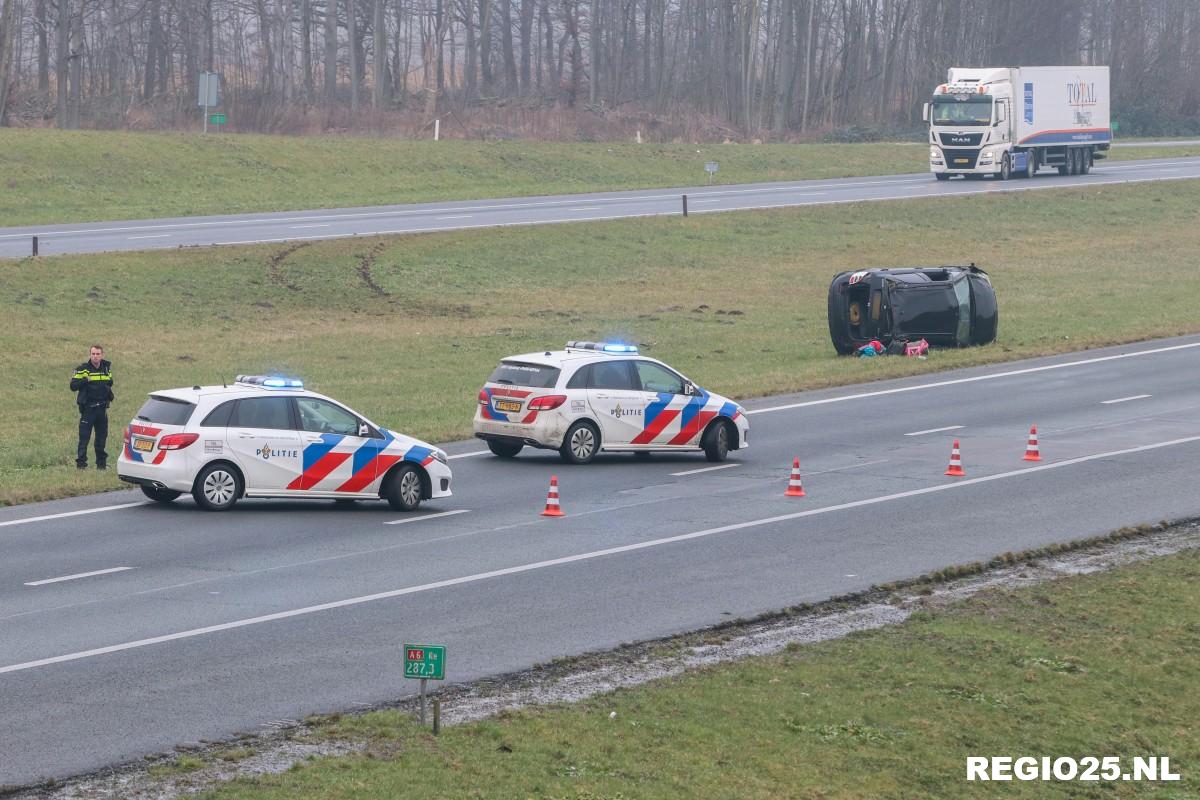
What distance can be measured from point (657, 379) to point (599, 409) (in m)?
1.10

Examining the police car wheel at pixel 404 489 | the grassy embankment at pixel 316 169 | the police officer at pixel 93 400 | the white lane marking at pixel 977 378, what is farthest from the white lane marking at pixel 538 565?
the grassy embankment at pixel 316 169

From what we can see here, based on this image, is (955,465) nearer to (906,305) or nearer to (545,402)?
(545,402)

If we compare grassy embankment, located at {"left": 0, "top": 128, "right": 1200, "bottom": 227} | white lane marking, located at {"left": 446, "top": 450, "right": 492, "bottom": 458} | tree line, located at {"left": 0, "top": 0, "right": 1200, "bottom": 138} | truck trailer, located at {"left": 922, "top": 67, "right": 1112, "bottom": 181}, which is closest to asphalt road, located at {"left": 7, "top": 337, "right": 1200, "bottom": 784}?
white lane marking, located at {"left": 446, "top": 450, "right": 492, "bottom": 458}

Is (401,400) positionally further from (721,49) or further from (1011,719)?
(721,49)

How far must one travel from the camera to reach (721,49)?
98.2 m

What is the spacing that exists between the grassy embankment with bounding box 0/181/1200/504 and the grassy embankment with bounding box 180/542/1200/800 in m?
11.4

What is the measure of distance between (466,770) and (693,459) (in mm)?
14714

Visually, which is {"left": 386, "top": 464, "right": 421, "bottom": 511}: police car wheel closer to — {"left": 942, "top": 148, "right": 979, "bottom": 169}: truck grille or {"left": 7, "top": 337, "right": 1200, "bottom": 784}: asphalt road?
{"left": 7, "top": 337, "right": 1200, "bottom": 784}: asphalt road

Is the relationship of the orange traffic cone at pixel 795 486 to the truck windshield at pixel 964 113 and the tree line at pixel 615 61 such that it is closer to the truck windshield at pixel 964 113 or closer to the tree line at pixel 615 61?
the truck windshield at pixel 964 113

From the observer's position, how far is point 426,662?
10.7 meters

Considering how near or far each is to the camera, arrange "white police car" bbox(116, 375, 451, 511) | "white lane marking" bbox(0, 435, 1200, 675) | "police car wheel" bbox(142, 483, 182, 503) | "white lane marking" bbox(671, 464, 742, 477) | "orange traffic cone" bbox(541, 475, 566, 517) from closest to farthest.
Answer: "white lane marking" bbox(0, 435, 1200, 675) → "white police car" bbox(116, 375, 451, 511) → "orange traffic cone" bbox(541, 475, 566, 517) → "police car wheel" bbox(142, 483, 182, 503) → "white lane marking" bbox(671, 464, 742, 477)

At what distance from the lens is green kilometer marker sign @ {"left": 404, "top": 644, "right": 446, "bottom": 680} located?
1062 cm

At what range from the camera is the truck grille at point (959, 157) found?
66562 millimetres

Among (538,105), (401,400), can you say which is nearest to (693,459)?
(401,400)
